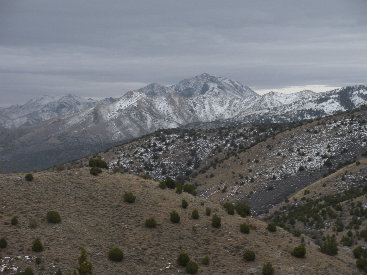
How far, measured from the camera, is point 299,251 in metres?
27.4

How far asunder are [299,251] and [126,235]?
502 inches

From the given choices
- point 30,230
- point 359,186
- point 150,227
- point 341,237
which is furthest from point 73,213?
point 359,186

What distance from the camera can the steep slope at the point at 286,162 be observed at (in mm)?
66688

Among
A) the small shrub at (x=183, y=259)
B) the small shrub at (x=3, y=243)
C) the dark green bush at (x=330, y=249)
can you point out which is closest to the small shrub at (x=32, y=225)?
the small shrub at (x=3, y=243)

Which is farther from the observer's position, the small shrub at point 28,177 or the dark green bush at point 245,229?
the small shrub at point 28,177

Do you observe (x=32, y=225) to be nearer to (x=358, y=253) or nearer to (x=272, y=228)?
(x=272, y=228)

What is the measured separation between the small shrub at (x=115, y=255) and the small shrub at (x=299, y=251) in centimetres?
1256

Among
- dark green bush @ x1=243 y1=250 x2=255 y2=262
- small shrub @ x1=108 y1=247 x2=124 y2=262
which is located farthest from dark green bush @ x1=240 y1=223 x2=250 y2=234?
small shrub @ x1=108 y1=247 x2=124 y2=262

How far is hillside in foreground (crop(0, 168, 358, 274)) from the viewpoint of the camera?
2438 cm

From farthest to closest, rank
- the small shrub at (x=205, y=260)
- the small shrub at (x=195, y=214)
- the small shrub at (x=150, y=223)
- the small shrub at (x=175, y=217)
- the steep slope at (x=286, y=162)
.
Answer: the steep slope at (x=286, y=162)
the small shrub at (x=195, y=214)
the small shrub at (x=175, y=217)
the small shrub at (x=150, y=223)
the small shrub at (x=205, y=260)

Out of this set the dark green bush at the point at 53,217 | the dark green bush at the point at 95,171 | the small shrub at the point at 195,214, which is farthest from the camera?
the dark green bush at the point at 95,171

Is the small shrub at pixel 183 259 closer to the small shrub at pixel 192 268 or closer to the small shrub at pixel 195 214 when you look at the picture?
the small shrub at pixel 192 268

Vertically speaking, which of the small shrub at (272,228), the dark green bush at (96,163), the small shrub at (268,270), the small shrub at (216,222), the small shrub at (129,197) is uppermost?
the dark green bush at (96,163)

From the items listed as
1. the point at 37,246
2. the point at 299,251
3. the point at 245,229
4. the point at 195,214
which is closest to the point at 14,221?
the point at 37,246
